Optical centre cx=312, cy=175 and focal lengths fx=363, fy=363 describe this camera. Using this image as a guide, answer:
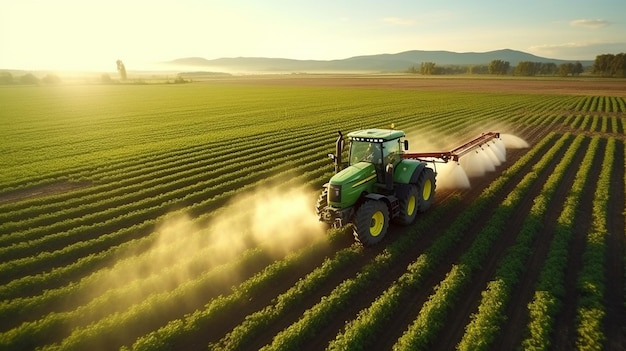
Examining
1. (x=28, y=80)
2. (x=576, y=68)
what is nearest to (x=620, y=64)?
(x=576, y=68)

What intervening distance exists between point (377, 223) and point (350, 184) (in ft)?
4.33

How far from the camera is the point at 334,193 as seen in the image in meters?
8.68

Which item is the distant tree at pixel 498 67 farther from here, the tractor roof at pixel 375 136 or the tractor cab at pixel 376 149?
the tractor cab at pixel 376 149

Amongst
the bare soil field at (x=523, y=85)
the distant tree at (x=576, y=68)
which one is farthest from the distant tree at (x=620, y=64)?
the bare soil field at (x=523, y=85)

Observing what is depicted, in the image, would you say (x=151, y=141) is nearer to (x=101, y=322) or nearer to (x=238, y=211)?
(x=238, y=211)

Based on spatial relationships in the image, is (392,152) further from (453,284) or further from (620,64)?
(620,64)

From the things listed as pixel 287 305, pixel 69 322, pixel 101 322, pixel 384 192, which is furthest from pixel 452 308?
pixel 69 322

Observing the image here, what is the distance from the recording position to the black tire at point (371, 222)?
28.3 feet

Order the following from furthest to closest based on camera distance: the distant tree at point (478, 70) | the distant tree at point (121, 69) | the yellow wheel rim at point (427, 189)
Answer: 1. the distant tree at point (478, 70)
2. the distant tree at point (121, 69)
3. the yellow wheel rim at point (427, 189)

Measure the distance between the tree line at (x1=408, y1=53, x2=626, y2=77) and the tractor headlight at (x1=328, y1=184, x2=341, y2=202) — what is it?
446ft

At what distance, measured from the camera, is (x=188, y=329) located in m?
6.40

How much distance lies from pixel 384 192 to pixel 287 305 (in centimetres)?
432

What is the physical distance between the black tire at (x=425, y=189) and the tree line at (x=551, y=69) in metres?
132

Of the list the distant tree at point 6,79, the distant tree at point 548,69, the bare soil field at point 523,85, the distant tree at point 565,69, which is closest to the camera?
Result: the bare soil field at point 523,85
